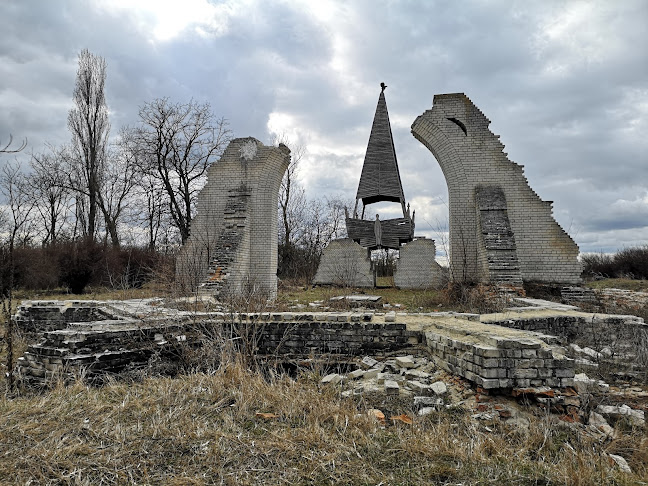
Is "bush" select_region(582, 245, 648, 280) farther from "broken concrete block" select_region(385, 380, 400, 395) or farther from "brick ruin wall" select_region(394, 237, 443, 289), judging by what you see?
"broken concrete block" select_region(385, 380, 400, 395)

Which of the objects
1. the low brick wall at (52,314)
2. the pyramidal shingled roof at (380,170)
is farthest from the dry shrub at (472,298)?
the pyramidal shingled roof at (380,170)

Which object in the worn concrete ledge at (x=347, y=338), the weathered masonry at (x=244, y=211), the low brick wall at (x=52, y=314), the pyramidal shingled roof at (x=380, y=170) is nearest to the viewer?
the worn concrete ledge at (x=347, y=338)

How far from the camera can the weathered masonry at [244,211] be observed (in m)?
12.1

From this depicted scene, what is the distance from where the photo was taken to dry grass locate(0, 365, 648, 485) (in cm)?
244

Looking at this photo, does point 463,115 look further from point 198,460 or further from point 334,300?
point 198,460

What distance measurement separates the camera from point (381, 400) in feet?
12.4

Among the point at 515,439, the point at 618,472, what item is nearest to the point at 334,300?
the point at 515,439

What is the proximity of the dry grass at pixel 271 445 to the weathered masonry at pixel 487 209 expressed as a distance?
763 cm

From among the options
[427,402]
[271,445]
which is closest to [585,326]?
[427,402]

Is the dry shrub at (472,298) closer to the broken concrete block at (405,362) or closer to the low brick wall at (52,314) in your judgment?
the broken concrete block at (405,362)

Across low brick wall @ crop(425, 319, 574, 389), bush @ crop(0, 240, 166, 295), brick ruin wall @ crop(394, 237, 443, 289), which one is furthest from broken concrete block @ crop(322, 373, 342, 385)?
brick ruin wall @ crop(394, 237, 443, 289)

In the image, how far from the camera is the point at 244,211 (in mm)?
12180

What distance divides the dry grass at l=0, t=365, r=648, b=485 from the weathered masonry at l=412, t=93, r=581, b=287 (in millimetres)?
7635

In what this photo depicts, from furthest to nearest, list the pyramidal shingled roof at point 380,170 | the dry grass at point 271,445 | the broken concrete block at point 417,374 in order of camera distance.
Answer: the pyramidal shingled roof at point 380,170 < the broken concrete block at point 417,374 < the dry grass at point 271,445
